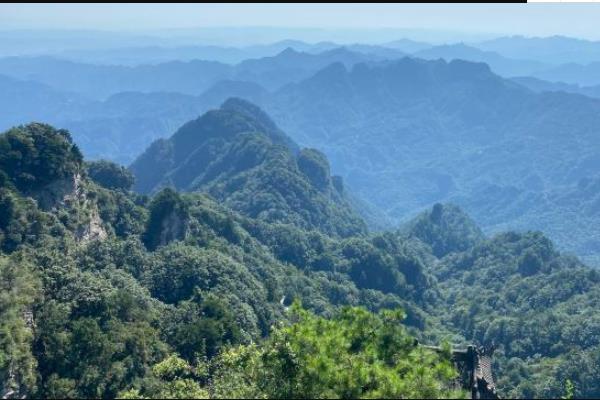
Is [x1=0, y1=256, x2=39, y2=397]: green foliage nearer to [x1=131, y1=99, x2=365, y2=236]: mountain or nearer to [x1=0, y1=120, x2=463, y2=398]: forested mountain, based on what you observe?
[x1=0, y1=120, x2=463, y2=398]: forested mountain

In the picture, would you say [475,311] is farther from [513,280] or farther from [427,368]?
[427,368]

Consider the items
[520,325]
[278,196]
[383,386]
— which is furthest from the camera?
[278,196]

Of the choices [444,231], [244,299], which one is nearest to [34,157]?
[244,299]

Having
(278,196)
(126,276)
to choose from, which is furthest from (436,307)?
(126,276)

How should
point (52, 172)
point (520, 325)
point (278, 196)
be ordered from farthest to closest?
point (278, 196)
point (520, 325)
point (52, 172)

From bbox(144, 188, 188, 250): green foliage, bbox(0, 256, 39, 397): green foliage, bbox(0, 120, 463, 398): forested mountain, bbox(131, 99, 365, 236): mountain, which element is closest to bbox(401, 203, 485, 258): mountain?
bbox(131, 99, 365, 236): mountain

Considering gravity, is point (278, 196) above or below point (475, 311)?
above
